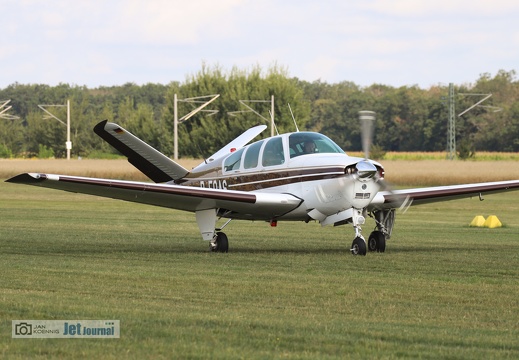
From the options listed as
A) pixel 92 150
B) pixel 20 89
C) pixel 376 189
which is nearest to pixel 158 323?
pixel 376 189

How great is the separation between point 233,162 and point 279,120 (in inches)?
3157

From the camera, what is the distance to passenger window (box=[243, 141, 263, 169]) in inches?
793

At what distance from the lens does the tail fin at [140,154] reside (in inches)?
791

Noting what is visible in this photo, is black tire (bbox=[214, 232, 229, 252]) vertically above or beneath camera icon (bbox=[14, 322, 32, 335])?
above

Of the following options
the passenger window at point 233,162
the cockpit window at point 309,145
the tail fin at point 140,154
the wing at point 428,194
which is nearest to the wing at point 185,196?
the cockpit window at point 309,145

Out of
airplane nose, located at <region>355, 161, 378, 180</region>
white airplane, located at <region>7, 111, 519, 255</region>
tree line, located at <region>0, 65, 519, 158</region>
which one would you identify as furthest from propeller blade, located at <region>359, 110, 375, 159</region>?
tree line, located at <region>0, 65, 519, 158</region>

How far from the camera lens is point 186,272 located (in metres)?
15.6

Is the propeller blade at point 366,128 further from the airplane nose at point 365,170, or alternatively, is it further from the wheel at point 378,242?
the wheel at point 378,242

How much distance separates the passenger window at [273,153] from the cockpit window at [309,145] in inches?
9.2

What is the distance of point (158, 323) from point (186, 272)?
520cm

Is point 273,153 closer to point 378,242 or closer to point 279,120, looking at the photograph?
point 378,242

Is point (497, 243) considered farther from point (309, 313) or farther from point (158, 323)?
point (158, 323)

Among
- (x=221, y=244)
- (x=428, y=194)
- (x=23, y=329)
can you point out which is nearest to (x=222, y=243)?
(x=221, y=244)

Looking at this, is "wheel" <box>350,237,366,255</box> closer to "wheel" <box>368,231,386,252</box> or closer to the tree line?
"wheel" <box>368,231,386,252</box>
